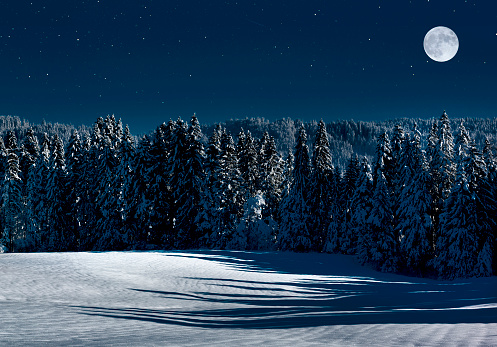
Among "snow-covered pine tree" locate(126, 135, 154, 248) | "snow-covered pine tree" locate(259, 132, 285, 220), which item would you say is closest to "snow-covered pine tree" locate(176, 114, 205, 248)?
"snow-covered pine tree" locate(126, 135, 154, 248)

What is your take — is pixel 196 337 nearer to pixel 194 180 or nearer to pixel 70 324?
pixel 70 324

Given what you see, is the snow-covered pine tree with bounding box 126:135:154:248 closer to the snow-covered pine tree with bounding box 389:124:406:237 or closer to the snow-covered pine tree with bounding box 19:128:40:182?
the snow-covered pine tree with bounding box 19:128:40:182

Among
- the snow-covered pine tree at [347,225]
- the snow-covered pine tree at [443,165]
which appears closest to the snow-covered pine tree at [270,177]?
the snow-covered pine tree at [347,225]

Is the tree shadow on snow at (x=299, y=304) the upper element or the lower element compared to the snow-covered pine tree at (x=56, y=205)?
lower

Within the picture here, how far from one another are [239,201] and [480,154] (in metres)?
26.3

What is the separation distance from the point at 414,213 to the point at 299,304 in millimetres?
26291

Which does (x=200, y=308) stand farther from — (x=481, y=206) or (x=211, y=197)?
(x=481, y=206)

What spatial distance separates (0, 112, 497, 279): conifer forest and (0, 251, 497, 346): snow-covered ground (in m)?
15.0

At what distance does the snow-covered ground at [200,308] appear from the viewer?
604 centimetres

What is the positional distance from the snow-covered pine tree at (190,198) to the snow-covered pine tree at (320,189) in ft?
46.8

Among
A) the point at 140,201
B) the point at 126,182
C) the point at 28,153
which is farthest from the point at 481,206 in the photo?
the point at 28,153

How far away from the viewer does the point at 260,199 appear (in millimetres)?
40031

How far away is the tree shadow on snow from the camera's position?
8008mm

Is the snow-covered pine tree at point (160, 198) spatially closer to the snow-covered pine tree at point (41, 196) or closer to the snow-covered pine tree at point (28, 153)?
the snow-covered pine tree at point (41, 196)
